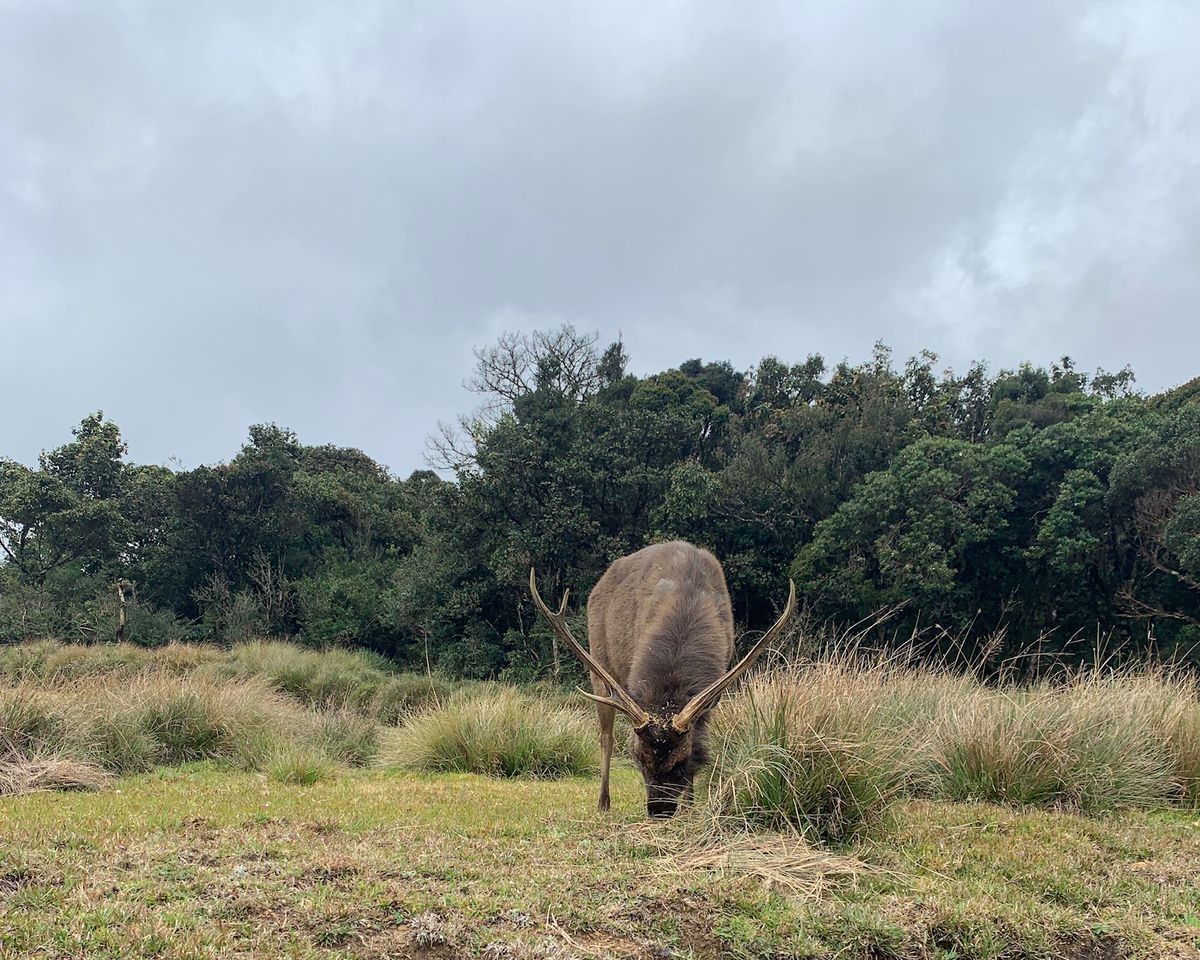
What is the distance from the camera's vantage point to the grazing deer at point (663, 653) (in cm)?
579

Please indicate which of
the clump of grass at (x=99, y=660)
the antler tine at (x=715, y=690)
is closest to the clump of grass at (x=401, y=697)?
the clump of grass at (x=99, y=660)

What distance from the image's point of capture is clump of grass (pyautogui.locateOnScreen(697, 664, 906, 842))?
548 centimetres

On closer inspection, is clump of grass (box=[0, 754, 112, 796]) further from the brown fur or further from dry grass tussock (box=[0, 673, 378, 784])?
the brown fur

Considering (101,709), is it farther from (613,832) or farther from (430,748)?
(613,832)

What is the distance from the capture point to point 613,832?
5.67 m

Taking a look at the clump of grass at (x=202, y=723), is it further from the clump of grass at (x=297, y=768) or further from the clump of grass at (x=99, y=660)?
the clump of grass at (x=99, y=660)

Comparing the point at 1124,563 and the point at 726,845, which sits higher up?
the point at 1124,563

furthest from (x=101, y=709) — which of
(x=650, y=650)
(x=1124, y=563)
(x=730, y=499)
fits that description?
(x=1124, y=563)

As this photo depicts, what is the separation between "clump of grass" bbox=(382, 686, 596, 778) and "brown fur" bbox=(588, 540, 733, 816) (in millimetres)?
2464

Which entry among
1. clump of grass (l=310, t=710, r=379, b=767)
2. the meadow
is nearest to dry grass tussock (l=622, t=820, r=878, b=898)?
the meadow

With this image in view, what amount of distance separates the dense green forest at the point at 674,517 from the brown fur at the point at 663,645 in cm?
686

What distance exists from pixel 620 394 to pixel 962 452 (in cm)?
1414

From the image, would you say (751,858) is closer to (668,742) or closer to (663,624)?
(668,742)

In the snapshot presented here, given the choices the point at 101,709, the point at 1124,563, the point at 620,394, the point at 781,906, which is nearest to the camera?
the point at 781,906
